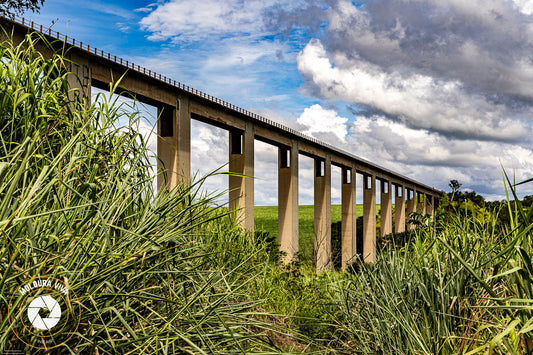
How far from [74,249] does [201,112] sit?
1748 centimetres

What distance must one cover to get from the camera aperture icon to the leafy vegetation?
0.21 feet

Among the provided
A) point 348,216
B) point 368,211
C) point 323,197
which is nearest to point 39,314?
point 323,197

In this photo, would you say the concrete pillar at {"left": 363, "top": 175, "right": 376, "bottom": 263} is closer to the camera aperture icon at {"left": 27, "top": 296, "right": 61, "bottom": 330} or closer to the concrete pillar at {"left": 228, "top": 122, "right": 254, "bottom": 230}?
the concrete pillar at {"left": 228, "top": 122, "right": 254, "bottom": 230}

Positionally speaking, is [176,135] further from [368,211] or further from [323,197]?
[368,211]

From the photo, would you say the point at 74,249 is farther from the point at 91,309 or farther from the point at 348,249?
the point at 348,249

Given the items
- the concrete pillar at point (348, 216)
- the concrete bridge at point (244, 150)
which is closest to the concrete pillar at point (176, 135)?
the concrete bridge at point (244, 150)

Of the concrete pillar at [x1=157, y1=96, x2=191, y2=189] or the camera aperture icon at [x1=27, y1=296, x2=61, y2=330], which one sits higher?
the concrete pillar at [x1=157, y1=96, x2=191, y2=189]

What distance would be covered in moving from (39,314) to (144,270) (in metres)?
0.51

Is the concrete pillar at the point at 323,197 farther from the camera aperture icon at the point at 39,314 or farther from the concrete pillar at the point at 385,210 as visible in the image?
the camera aperture icon at the point at 39,314

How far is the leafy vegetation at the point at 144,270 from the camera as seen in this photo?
1878 millimetres

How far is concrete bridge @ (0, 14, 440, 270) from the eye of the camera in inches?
531

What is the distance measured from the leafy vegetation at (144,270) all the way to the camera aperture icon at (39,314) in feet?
0.21

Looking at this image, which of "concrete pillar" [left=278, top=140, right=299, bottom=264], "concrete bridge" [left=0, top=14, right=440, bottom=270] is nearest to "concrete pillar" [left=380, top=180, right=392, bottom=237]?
"concrete bridge" [left=0, top=14, right=440, bottom=270]

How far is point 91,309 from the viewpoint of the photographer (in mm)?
1943
